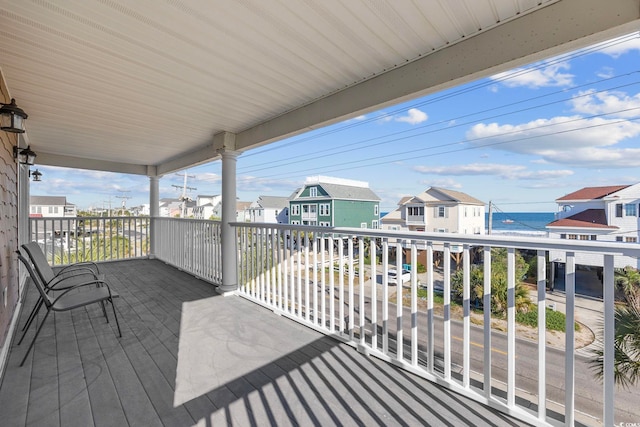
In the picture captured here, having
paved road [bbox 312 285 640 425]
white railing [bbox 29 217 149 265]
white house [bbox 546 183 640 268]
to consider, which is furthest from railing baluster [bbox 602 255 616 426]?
white railing [bbox 29 217 149 265]

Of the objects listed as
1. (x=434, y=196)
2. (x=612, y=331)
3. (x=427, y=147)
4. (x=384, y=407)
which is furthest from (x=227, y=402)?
(x=427, y=147)

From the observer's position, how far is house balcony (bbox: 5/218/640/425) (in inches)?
61.4

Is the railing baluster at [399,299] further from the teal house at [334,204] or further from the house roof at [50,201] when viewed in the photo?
the house roof at [50,201]

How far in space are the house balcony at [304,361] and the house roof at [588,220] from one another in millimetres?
6684

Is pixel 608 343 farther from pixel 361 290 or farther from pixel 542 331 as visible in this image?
pixel 361 290

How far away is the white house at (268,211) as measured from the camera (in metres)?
23.8

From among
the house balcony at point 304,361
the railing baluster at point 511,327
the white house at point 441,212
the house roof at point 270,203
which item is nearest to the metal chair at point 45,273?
Answer: the house balcony at point 304,361

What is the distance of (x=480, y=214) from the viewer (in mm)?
16016

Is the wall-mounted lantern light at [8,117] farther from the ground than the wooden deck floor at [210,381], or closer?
farther from the ground

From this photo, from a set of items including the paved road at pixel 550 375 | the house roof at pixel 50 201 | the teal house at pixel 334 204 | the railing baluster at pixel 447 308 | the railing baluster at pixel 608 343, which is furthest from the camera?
the teal house at pixel 334 204

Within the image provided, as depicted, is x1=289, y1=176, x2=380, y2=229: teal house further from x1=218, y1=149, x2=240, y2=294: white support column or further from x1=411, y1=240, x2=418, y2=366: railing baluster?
x1=411, y1=240, x2=418, y2=366: railing baluster

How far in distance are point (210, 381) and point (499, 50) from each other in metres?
2.86

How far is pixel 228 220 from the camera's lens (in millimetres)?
4152

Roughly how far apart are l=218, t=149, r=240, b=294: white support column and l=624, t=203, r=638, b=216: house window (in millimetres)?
9724
